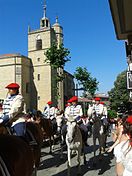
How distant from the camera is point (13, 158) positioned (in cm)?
505

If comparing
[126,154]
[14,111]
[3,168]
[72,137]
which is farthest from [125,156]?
[72,137]

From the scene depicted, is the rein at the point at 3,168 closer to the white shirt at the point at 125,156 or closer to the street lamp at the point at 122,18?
the white shirt at the point at 125,156

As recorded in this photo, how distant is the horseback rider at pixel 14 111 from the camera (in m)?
6.66

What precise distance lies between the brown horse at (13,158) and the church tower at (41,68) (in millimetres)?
72951

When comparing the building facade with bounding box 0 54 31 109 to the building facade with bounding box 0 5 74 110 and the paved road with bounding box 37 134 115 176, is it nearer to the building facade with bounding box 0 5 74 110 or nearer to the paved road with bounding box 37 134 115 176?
the building facade with bounding box 0 5 74 110

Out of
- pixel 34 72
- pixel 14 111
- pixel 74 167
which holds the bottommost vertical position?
pixel 74 167

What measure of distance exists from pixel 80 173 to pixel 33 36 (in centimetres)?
8269

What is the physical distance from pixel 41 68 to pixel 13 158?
7960 centimetres

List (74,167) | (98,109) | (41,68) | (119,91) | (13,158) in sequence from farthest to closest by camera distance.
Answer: (41,68), (119,91), (98,109), (74,167), (13,158)

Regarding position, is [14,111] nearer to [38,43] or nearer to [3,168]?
[3,168]

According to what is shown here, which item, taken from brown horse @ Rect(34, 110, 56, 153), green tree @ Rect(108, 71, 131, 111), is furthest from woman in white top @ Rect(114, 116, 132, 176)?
green tree @ Rect(108, 71, 131, 111)

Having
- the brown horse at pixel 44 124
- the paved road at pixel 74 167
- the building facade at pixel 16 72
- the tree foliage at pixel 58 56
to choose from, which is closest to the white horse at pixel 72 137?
the paved road at pixel 74 167

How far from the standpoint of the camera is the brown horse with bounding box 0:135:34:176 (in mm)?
4622

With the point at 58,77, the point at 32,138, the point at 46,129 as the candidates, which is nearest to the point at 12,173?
the point at 32,138
